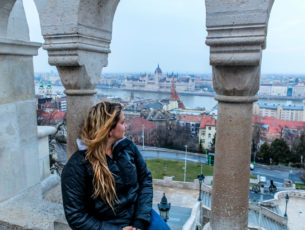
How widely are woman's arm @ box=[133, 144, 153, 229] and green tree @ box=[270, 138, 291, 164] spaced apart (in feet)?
66.0

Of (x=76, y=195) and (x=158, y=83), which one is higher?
(x=158, y=83)

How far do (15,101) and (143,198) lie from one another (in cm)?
192

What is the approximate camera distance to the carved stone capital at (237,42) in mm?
1311

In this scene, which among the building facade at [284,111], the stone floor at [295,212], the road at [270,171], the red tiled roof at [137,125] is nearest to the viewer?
the stone floor at [295,212]

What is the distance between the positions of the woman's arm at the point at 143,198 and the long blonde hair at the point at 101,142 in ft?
0.48

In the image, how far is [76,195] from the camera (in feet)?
3.79

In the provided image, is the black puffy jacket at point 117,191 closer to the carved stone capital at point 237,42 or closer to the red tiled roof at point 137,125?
the carved stone capital at point 237,42

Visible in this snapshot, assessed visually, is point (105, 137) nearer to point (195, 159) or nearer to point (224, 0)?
point (224, 0)

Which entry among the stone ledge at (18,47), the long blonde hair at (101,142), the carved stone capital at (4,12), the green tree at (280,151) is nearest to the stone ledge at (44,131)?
the stone ledge at (18,47)

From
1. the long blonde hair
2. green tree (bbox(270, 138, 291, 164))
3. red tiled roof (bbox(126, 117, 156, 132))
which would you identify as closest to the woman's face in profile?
the long blonde hair

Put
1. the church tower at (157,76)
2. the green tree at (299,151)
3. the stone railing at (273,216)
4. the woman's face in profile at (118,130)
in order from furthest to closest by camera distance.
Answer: the church tower at (157,76) < the green tree at (299,151) < the stone railing at (273,216) < the woman's face in profile at (118,130)

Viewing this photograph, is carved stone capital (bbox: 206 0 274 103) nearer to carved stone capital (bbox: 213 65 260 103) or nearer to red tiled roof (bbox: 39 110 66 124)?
carved stone capital (bbox: 213 65 260 103)

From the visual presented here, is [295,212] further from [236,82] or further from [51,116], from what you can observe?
[236,82]

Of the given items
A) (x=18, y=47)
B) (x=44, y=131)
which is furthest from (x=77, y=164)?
(x=44, y=131)
